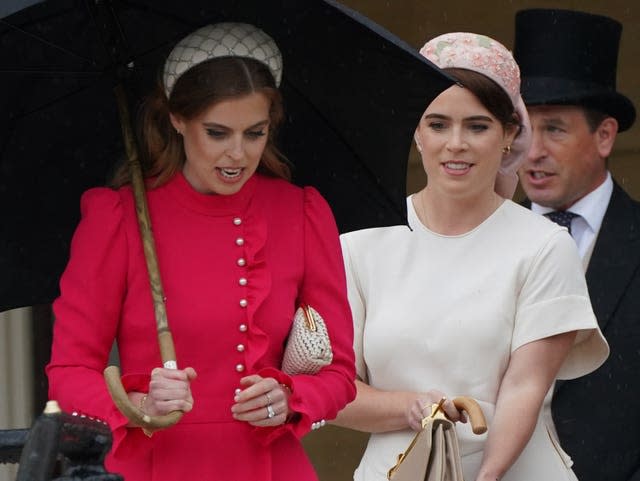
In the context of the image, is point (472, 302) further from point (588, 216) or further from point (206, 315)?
point (588, 216)

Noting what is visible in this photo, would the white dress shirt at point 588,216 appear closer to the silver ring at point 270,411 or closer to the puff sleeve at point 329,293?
A: the puff sleeve at point 329,293

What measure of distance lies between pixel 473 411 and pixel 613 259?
4.41ft

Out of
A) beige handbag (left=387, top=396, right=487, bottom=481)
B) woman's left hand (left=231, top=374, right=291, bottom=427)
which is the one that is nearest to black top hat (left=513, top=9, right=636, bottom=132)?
beige handbag (left=387, top=396, right=487, bottom=481)

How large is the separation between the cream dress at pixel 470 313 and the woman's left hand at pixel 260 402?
3.34 ft

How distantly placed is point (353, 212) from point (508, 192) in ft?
3.37

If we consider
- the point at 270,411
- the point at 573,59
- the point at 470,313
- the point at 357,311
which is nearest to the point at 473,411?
the point at 470,313

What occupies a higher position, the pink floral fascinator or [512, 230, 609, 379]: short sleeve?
the pink floral fascinator

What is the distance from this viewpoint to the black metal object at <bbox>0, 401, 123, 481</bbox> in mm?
2113

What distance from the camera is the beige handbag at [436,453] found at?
411cm

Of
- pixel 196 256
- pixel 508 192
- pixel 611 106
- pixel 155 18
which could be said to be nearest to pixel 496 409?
pixel 508 192

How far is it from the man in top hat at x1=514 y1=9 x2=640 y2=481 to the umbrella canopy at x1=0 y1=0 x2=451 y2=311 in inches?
61.4

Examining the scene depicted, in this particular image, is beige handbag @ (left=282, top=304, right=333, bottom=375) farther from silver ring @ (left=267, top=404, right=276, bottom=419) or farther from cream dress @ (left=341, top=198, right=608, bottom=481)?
cream dress @ (left=341, top=198, right=608, bottom=481)

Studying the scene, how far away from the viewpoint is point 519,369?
14.5 feet

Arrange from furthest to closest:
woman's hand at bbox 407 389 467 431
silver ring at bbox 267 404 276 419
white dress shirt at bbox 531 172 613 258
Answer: white dress shirt at bbox 531 172 613 258
woman's hand at bbox 407 389 467 431
silver ring at bbox 267 404 276 419
